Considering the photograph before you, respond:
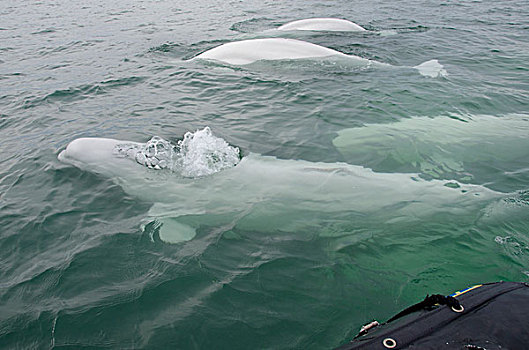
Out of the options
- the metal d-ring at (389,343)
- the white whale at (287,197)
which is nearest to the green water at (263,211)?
the white whale at (287,197)

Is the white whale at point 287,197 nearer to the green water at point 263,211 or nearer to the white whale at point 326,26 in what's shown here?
the green water at point 263,211

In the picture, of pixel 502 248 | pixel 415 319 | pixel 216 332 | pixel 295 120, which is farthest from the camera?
pixel 295 120

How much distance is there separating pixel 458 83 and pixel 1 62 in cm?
1697

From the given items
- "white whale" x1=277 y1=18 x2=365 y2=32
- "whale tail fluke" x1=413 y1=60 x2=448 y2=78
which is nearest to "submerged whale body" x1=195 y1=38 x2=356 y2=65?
"whale tail fluke" x1=413 y1=60 x2=448 y2=78

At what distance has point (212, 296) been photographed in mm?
4551

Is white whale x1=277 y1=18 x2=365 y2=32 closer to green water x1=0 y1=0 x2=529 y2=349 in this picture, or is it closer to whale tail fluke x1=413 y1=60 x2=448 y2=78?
green water x1=0 y1=0 x2=529 y2=349

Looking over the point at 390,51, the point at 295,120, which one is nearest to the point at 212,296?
the point at 295,120

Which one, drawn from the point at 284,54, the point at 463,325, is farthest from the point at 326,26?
the point at 463,325

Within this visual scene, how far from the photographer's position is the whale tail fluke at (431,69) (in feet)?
39.3

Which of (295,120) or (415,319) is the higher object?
(415,319)

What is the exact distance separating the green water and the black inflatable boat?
1.15 metres

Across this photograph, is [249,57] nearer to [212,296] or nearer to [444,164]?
[444,164]

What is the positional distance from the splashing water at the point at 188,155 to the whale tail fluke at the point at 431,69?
24.8 feet

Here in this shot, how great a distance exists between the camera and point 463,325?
283cm
